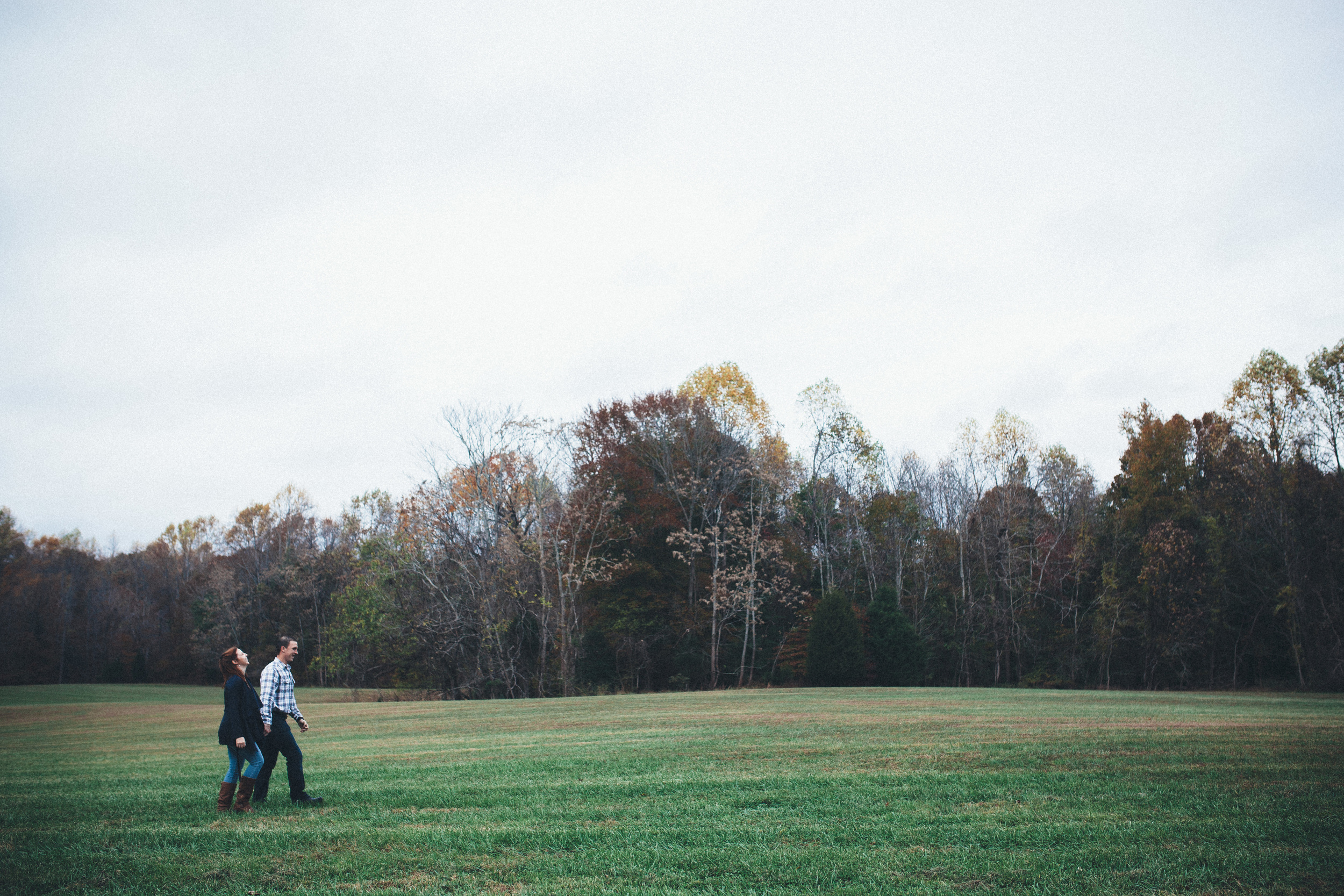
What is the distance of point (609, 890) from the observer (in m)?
4.76

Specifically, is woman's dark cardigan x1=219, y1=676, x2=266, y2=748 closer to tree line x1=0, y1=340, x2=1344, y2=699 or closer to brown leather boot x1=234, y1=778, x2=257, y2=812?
brown leather boot x1=234, y1=778, x2=257, y2=812

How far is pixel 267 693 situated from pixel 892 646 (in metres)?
34.3

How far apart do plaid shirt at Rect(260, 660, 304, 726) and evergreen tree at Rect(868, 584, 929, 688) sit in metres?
33.5

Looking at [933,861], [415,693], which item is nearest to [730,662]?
[415,693]

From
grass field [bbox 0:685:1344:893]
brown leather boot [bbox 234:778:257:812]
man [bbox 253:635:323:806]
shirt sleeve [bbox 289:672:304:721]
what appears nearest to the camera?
grass field [bbox 0:685:1344:893]

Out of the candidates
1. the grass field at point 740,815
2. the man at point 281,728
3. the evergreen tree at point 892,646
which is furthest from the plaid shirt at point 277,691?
the evergreen tree at point 892,646

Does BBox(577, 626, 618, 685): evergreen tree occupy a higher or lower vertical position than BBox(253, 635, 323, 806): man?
lower

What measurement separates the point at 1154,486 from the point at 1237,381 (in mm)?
8476

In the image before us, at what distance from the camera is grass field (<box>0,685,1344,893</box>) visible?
5.01 meters

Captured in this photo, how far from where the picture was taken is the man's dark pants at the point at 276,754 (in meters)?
8.23

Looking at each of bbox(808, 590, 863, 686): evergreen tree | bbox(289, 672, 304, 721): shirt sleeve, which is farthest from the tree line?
bbox(289, 672, 304, 721): shirt sleeve

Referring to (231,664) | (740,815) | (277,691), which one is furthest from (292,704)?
(740,815)

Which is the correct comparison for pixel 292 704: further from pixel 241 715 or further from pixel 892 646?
pixel 892 646

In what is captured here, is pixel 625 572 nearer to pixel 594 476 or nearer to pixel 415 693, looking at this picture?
pixel 594 476
